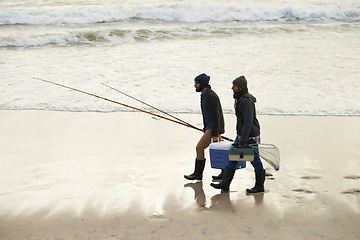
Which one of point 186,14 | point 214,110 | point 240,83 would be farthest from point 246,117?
point 186,14

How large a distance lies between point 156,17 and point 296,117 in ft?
44.3

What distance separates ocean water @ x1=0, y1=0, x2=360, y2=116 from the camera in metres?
8.52

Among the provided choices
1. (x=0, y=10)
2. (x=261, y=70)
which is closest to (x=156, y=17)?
(x=0, y=10)

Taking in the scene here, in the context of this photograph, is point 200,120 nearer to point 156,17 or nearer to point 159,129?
point 159,129

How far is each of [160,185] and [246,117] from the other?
1.25m

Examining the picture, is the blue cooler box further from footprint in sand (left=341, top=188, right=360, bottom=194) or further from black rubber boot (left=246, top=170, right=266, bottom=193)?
footprint in sand (left=341, top=188, right=360, bottom=194)

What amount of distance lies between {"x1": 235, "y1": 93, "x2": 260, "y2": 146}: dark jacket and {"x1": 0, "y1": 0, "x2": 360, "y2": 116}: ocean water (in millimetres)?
3210

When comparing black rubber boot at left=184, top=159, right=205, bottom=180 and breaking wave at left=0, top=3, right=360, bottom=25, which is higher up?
breaking wave at left=0, top=3, right=360, bottom=25

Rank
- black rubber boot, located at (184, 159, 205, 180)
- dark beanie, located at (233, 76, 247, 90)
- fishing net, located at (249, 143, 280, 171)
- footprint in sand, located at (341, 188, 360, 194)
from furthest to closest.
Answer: black rubber boot, located at (184, 159, 205, 180) < footprint in sand, located at (341, 188, 360, 194) < fishing net, located at (249, 143, 280, 171) < dark beanie, located at (233, 76, 247, 90)

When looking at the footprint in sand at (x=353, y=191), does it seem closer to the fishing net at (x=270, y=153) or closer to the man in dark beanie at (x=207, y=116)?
the fishing net at (x=270, y=153)

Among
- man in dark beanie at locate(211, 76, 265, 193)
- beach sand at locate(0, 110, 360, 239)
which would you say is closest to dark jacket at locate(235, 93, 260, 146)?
man in dark beanie at locate(211, 76, 265, 193)

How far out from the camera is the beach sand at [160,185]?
401 centimetres

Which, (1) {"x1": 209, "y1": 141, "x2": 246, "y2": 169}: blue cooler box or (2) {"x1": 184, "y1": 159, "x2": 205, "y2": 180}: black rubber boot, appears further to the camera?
(2) {"x1": 184, "y1": 159, "x2": 205, "y2": 180}: black rubber boot

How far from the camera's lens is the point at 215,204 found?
4449 millimetres
